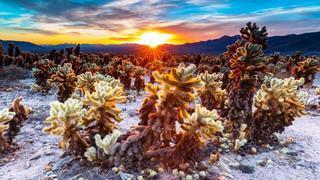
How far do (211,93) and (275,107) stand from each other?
8.09ft

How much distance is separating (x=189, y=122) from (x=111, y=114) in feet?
4.84

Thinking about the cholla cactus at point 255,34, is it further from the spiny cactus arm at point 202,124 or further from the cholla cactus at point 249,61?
the spiny cactus arm at point 202,124

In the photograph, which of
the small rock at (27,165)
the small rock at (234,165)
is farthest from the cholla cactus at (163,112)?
the small rock at (27,165)

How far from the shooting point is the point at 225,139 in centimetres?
820

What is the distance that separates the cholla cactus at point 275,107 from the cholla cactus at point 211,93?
1884 mm

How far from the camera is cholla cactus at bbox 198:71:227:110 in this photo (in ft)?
33.3

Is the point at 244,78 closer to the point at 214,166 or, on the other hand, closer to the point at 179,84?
the point at 214,166

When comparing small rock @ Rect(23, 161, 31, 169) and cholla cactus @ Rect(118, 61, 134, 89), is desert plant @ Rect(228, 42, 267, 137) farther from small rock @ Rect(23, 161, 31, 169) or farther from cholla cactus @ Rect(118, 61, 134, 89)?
cholla cactus @ Rect(118, 61, 134, 89)

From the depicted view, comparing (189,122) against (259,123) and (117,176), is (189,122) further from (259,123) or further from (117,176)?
(259,123)

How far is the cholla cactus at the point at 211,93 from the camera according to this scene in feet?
33.3

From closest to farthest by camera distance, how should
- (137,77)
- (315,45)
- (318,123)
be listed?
(318,123) → (137,77) → (315,45)

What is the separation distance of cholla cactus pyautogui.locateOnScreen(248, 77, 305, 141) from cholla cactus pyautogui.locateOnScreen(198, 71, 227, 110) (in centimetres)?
188

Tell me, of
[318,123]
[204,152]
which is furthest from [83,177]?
[318,123]

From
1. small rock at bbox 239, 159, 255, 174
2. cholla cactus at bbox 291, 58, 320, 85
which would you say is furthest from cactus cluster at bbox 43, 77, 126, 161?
cholla cactus at bbox 291, 58, 320, 85
